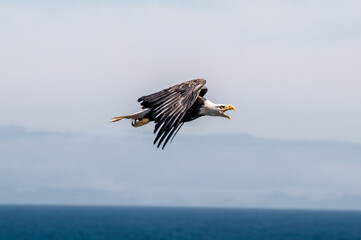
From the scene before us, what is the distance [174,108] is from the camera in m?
16.0

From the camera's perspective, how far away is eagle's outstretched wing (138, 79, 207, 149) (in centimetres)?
1496

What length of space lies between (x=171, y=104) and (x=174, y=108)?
0.27 meters

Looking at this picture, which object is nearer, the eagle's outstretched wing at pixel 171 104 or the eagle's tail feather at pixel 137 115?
the eagle's outstretched wing at pixel 171 104

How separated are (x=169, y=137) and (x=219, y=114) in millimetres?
4468

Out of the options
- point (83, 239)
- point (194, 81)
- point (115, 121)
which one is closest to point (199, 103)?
point (194, 81)

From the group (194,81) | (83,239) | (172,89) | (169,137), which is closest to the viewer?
(169,137)

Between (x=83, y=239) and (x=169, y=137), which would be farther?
(x=83, y=239)

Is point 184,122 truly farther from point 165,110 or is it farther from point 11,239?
point 11,239

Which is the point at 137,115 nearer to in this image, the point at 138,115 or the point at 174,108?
the point at 138,115

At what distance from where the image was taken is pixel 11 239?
19988 centimetres

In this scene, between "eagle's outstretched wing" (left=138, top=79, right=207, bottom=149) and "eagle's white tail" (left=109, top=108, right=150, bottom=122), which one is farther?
"eagle's white tail" (left=109, top=108, right=150, bottom=122)

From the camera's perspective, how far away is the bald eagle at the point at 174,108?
595 inches

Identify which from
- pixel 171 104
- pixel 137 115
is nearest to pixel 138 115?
pixel 137 115

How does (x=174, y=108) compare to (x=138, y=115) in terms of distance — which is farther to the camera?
(x=138, y=115)
